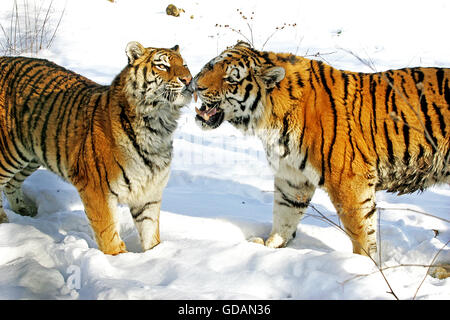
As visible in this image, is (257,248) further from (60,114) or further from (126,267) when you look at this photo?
(60,114)

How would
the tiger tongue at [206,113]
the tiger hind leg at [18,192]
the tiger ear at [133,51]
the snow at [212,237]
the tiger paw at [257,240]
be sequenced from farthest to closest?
the tiger hind leg at [18,192], the tiger paw at [257,240], the tiger tongue at [206,113], the tiger ear at [133,51], the snow at [212,237]

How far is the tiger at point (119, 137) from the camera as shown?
2953 mm

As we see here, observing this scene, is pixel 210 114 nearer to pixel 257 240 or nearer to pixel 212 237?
pixel 212 237

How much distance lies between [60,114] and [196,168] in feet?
6.47

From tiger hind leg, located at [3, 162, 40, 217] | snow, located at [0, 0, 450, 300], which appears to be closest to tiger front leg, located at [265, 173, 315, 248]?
snow, located at [0, 0, 450, 300]

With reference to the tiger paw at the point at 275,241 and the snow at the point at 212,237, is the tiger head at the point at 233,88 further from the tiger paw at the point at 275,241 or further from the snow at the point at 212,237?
the tiger paw at the point at 275,241

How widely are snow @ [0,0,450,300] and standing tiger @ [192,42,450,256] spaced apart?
10.7 inches

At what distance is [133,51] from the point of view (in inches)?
120

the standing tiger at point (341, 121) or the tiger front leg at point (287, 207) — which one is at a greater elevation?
the standing tiger at point (341, 121)

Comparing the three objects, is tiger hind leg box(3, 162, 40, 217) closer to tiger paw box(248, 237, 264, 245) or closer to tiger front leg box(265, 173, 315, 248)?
tiger paw box(248, 237, 264, 245)

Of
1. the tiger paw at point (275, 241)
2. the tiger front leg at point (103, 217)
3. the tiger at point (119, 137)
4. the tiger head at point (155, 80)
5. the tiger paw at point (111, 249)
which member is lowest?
the tiger paw at point (275, 241)

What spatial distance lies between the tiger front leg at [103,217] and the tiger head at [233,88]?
799mm

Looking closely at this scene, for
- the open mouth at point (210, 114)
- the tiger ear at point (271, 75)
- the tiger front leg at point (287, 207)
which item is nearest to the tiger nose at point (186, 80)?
the open mouth at point (210, 114)

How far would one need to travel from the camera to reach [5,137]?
3.48 metres
